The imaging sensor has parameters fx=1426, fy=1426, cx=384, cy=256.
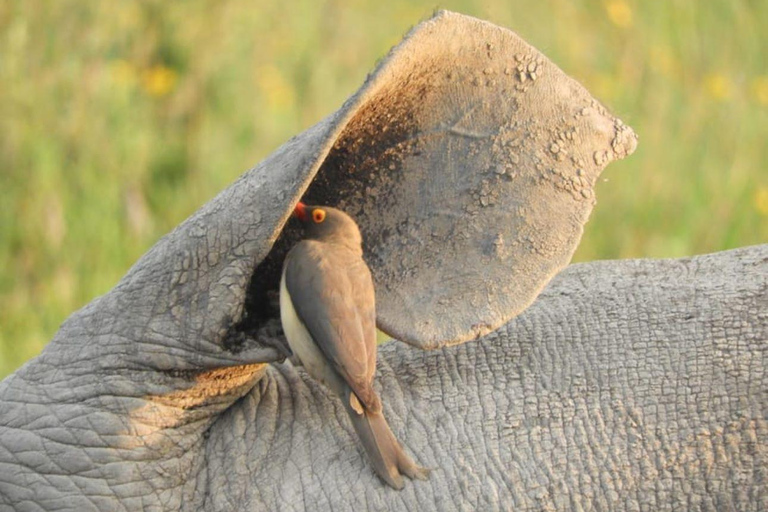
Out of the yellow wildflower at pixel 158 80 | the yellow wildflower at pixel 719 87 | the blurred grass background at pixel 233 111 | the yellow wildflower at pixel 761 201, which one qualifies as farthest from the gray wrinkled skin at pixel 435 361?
the yellow wildflower at pixel 719 87

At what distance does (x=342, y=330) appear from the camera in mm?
2463

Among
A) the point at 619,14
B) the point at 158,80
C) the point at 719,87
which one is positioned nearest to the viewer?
the point at 158,80

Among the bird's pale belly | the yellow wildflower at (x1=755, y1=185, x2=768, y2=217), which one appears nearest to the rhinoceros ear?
the bird's pale belly

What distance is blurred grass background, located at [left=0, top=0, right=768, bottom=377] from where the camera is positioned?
20.2 feet

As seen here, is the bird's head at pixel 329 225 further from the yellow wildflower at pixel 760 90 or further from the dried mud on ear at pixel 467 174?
the yellow wildflower at pixel 760 90

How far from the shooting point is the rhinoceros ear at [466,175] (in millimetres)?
2473

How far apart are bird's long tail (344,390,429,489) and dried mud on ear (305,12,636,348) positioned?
0.15 meters

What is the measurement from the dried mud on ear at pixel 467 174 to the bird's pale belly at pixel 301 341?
13cm

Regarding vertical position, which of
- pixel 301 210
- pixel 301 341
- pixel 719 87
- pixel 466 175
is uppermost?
pixel 719 87

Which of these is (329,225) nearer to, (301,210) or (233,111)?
(301,210)

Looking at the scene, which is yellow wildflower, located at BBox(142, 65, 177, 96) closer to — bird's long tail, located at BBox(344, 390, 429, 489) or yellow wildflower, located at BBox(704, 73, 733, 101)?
yellow wildflower, located at BBox(704, 73, 733, 101)

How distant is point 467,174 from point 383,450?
526 mm

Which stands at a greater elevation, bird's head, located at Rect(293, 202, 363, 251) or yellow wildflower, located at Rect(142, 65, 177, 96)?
yellow wildflower, located at Rect(142, 65, 177, 96)

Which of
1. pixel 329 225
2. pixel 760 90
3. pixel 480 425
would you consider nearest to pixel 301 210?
pixel 329 225
